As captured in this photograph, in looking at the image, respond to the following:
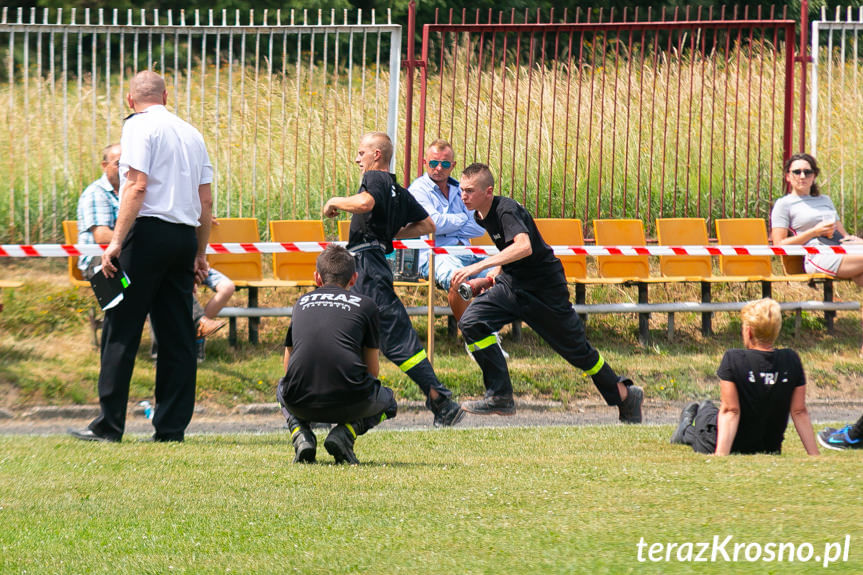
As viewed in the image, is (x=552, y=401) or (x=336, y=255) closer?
(x=336, y=255)

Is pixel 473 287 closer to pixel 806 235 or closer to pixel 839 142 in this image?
pixel 806 235

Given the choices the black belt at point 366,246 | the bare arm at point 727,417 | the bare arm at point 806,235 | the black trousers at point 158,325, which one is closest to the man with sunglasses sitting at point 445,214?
the black belt at point 366,246

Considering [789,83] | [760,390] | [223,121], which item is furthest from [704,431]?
[223,121]

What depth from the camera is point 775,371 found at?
19.4ft

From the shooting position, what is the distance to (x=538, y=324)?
26.8 feet

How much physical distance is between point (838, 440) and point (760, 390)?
1.15 meters

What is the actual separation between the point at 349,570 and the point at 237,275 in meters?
6.87

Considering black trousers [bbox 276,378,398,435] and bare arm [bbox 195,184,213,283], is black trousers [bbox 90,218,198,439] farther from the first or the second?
black trousers [bbox 276,378,398,435]

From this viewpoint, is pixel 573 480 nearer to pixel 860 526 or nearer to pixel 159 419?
pixel 860 526

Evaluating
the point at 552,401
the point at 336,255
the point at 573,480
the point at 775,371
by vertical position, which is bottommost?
the point at 552,401

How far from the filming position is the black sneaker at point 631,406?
830 centimetres

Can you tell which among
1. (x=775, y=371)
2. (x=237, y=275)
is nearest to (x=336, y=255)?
(x=775, y=371)

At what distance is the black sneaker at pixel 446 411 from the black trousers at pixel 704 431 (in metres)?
1.84

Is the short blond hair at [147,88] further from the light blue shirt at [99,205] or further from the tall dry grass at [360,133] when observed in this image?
the tall dry grass at [360,133]
